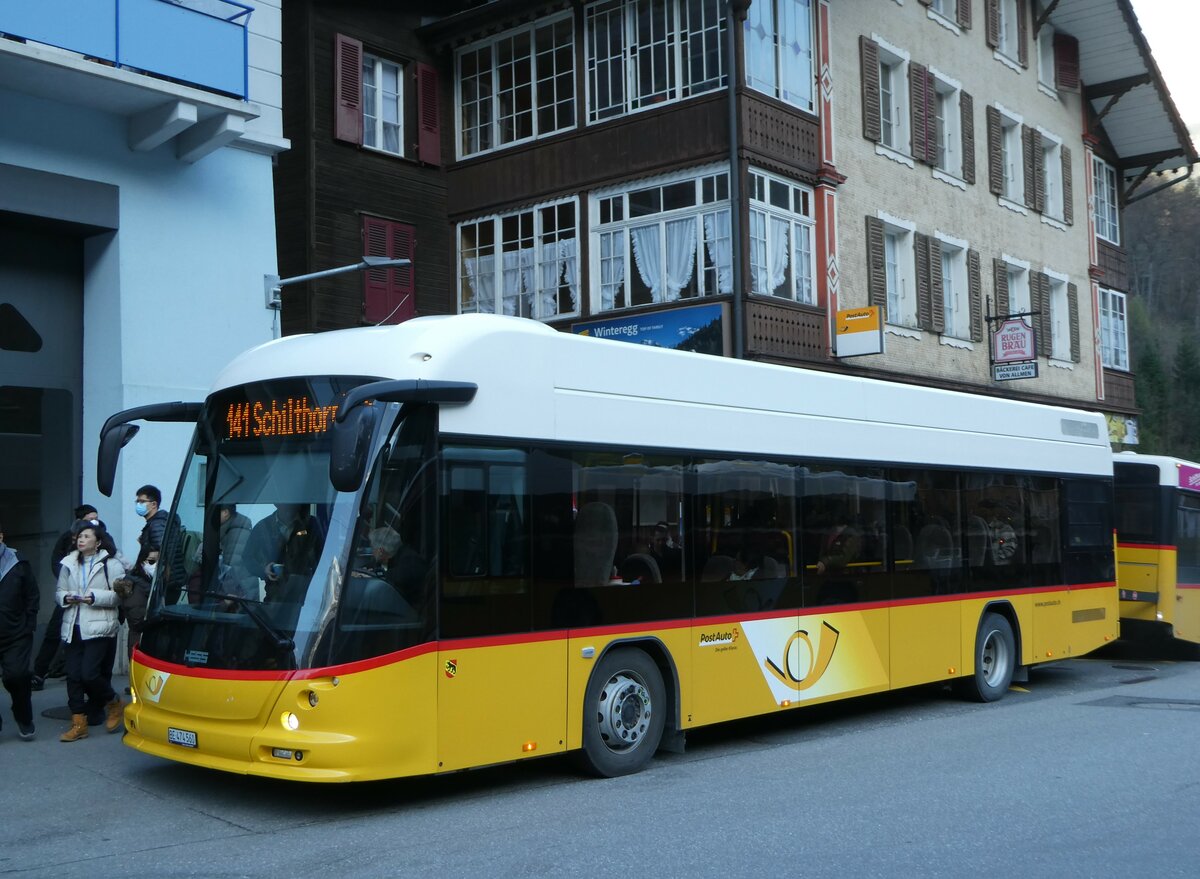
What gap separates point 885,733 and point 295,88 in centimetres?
1477

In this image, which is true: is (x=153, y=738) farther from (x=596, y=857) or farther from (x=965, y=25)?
(x=965, y=25)

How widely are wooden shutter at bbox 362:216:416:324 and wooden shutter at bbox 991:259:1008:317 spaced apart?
1225 centimetres

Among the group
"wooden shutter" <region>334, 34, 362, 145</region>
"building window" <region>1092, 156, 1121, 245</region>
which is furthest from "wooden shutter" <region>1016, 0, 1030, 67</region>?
"wooden shutter" <region>334, 34, 362, 145</region>

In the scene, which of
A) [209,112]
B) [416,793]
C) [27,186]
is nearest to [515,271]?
[209,112]

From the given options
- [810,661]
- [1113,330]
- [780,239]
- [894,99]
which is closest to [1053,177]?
[1113,330]

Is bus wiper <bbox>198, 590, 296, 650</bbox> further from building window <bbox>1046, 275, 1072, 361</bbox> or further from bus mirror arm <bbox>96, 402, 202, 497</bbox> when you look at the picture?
building window <bbox>1046, 275, 1072, 361</bbox>

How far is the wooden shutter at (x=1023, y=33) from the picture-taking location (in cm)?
2858

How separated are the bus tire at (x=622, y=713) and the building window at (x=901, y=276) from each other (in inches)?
610

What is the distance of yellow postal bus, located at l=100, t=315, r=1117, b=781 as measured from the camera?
287 inches

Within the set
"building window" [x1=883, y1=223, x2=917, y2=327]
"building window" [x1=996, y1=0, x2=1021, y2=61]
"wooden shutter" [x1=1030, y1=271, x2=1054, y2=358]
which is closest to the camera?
"building window" [x1=883, y1=223, x2=917, y2=327]

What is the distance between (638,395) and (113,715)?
501 cm

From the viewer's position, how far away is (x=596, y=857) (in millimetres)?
6492

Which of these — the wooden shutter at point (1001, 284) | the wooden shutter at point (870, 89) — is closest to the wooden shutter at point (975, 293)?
the wooden shutter at point (1001, 284)

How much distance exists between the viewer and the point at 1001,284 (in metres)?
27.0
